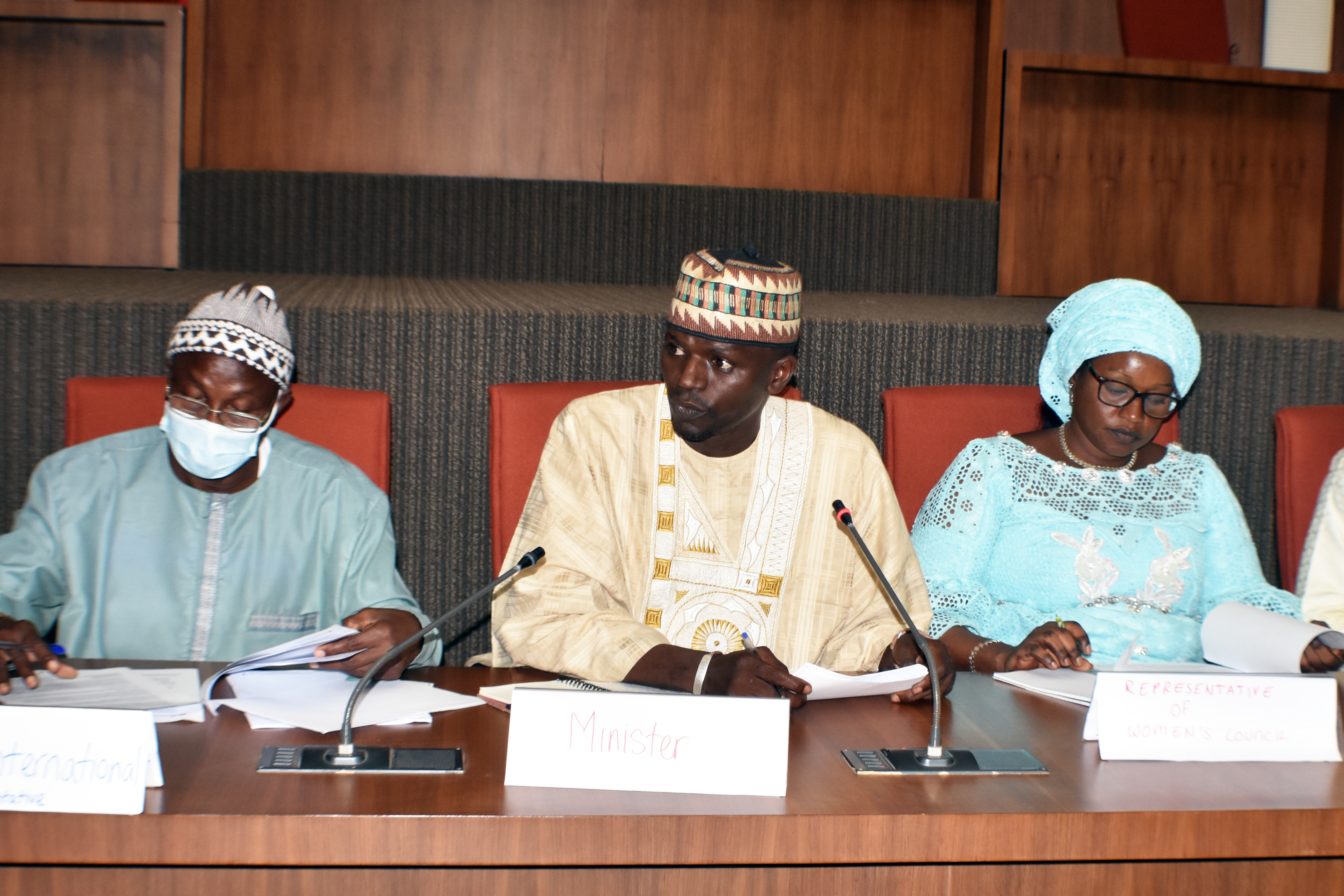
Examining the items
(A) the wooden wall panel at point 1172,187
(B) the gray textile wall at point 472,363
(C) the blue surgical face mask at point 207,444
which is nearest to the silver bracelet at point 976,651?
(B) the gray textile wall at point 472,363

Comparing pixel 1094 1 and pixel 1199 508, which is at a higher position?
pixel 1094 1

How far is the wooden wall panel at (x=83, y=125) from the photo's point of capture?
341 centimetres

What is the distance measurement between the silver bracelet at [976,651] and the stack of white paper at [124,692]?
1103 mm

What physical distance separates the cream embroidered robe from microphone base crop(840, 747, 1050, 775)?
1.54 ft

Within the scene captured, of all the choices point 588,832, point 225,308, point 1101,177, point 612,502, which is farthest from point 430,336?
point 1101,177

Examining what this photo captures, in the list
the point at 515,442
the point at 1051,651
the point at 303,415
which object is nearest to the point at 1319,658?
the point at 1051,651

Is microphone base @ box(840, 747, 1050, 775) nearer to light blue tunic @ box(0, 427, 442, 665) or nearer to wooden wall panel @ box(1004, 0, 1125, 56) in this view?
light blue tunic @ box(0, 427, 442, 665)

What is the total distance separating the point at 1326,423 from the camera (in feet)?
7.76

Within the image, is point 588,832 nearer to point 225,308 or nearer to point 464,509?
point 225,308

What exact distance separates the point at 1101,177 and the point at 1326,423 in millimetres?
1863

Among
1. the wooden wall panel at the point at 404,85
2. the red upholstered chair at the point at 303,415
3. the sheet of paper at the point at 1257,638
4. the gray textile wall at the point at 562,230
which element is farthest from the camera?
the wooden wall panel at the point at 404,85

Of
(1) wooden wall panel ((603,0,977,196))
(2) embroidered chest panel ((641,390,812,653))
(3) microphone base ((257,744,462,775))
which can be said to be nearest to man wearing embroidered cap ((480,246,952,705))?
(2) embroidered chest panel ((641,390,812,653))

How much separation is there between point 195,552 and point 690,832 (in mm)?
1083

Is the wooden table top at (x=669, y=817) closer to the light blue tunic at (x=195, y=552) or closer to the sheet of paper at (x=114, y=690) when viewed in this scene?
the sheet of paper at (x=114, y=690)
